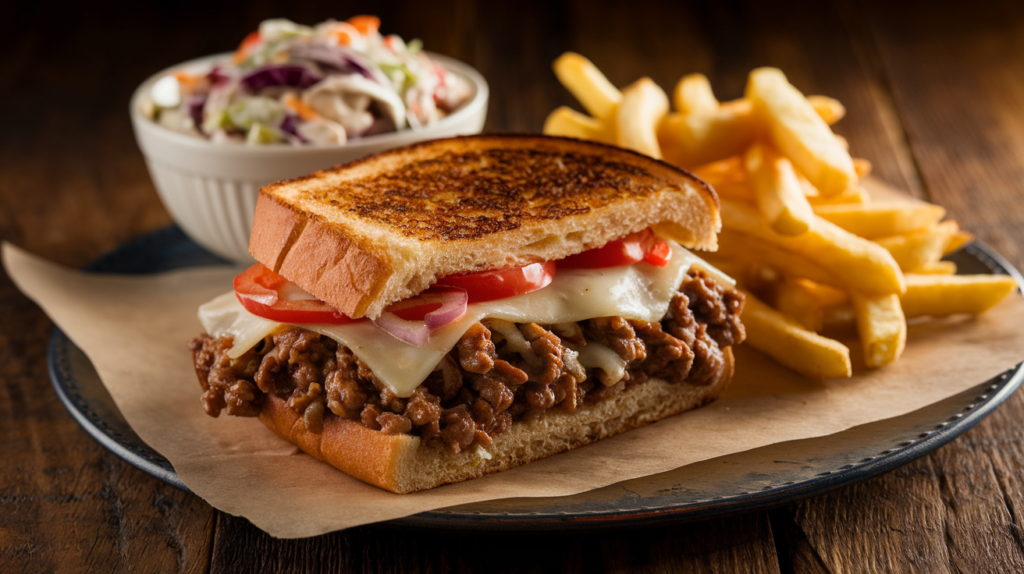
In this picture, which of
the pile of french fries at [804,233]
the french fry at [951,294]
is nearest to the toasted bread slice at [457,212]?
the pile of french fries at [804,233]

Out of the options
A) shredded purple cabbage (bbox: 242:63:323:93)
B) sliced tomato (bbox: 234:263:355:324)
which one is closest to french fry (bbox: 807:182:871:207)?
sliced tomato (bbox: 234:263:355:324)

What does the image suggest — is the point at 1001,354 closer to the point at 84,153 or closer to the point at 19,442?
the point at 19,442

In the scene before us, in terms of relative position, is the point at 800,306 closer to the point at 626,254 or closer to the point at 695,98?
the point at 626,254

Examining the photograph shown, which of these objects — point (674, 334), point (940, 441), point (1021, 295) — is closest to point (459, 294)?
point (674, 334)

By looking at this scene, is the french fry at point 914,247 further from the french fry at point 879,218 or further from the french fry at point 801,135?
the french fry at point 801,135

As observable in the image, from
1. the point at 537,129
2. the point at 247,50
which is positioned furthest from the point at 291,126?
the point at 537,129

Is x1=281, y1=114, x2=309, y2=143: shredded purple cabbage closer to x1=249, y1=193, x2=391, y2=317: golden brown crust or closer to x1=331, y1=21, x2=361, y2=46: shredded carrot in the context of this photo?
x1=331, y1=21, x2=361, y2=46: shredded carrot

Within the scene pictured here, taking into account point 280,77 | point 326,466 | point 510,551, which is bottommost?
point 326,466
